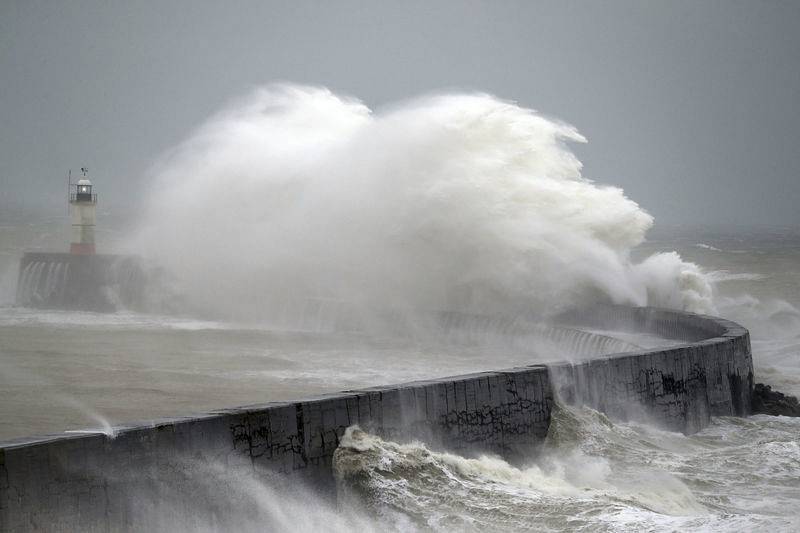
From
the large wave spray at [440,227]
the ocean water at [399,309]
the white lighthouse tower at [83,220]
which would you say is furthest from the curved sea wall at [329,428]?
the white lighthouse tower at [83,220]

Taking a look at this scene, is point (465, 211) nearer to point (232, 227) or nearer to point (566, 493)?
point (232, 227)

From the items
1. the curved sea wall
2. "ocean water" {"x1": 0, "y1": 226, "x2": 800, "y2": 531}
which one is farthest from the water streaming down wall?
the curved sea wall

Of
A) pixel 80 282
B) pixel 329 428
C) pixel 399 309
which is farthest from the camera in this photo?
pixel 80 282

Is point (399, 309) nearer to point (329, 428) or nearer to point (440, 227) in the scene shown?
point (440, 227)

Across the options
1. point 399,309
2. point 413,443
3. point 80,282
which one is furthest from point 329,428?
point 80,282

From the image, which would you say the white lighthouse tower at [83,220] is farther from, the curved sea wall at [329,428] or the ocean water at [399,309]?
the curved sea wall at [329,428]
